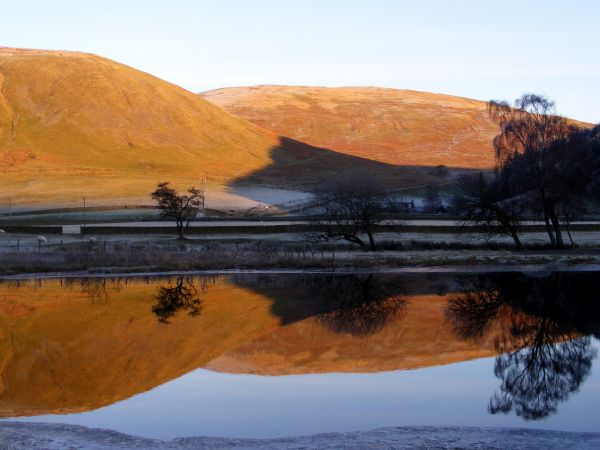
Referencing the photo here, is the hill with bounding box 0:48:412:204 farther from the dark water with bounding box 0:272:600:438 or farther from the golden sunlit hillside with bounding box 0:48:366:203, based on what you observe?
the dark water with bounding box 0:272:600:438

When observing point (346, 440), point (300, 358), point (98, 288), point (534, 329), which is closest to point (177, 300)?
point (98, 288)

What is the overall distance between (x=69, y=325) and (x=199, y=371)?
24.6 feet

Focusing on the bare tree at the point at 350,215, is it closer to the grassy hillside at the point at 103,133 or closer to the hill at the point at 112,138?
the hill at the point at 112,138

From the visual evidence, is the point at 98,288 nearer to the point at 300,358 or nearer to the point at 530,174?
the point at 300,358

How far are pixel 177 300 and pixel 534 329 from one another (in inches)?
500

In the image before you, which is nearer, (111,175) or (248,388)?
(248,388)

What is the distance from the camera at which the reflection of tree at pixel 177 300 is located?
2766 centimetres

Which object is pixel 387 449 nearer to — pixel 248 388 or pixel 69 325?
pixel 248 388

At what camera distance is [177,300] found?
31.1 meters

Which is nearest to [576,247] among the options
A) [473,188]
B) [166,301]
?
[473,188]

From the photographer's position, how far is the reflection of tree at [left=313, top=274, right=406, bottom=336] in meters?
24.6

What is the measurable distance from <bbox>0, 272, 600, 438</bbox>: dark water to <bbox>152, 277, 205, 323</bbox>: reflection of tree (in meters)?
0.10

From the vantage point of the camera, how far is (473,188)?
5272 cm

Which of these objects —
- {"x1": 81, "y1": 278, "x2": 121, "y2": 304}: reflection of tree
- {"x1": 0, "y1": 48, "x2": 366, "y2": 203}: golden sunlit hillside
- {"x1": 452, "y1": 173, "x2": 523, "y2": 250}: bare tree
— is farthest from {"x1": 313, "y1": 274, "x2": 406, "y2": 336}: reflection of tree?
{"x1": 0, "y1": 48, "x2": 366, "y2": 203}: golden sunlit hillside
